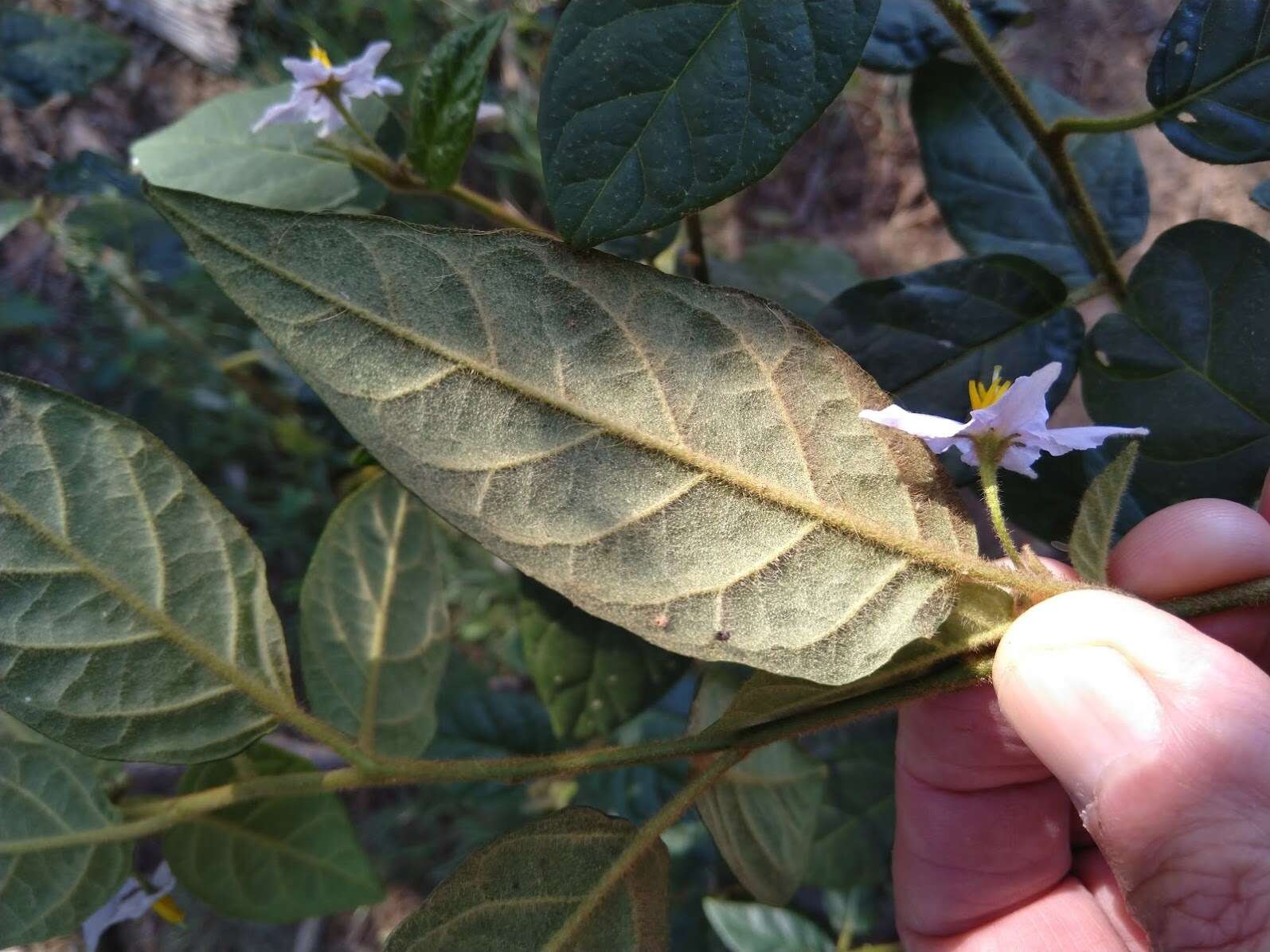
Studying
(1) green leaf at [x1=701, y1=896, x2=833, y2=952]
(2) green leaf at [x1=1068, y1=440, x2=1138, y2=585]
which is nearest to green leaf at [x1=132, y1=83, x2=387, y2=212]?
(2) green leaf at [x1=1068, y1=440, x2=1138, y2=585]

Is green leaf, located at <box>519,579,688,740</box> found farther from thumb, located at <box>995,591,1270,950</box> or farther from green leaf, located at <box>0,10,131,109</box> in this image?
green leaf, located at <box>0,10,131,109</box>

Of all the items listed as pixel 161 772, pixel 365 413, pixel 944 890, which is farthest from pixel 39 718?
pixel 944 890

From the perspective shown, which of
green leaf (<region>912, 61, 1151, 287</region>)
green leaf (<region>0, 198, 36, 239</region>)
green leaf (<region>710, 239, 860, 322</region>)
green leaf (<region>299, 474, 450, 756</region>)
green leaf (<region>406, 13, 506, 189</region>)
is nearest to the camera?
green leaf (<region>406, 13, 506, 189</region>)

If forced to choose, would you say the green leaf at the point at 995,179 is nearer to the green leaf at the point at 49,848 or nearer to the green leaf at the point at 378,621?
the green leaf at the point at 378,621

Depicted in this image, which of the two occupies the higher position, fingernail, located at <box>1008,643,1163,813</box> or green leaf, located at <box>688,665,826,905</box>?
fingernail, located at <box>1008,643,1163,813</box>

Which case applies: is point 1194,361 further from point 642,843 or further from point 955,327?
point 642,843
